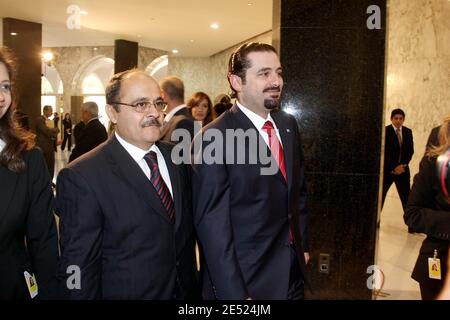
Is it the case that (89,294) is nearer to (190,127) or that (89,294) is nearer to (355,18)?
(190,127)

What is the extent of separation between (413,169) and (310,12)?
4.64m

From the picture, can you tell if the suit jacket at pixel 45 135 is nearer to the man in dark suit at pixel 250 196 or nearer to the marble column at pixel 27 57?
the marble column at pixel 27 57

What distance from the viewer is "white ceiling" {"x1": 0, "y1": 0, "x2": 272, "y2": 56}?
10648 millimetres

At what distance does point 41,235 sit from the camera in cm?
204

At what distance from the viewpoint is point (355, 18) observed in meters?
3.96

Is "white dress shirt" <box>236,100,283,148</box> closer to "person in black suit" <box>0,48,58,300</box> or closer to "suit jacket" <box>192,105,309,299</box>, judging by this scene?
"suit jacket" <box>192,105,309,299</box>

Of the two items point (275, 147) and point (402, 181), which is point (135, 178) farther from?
point (402, 181)

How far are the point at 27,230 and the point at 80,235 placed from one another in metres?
0.36

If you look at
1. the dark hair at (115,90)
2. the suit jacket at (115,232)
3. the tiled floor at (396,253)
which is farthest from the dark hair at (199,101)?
the suit jacket at (115,232)

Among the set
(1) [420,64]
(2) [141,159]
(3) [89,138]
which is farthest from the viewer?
(1) [420,64]

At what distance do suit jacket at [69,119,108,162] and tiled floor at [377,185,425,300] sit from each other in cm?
420

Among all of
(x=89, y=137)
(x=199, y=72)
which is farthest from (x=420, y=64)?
(x=199, y=72)

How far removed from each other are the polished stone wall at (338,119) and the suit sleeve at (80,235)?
2.53 metres

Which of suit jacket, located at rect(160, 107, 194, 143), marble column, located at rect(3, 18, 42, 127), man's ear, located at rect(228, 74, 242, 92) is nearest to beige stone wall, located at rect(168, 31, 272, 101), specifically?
marble column, located at rect(3, 18, 42, 127)
